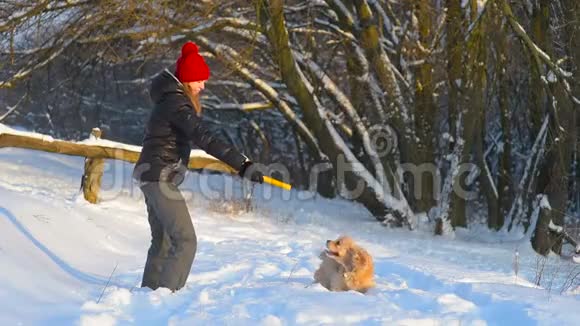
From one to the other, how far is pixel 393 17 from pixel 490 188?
3.63 metres

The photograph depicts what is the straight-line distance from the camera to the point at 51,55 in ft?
38.6

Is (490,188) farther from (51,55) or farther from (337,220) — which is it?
(51,55)

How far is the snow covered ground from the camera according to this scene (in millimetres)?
4199

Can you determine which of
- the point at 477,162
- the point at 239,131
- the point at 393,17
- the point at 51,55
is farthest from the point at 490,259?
the point at 239,131

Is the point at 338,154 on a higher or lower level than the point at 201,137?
higher

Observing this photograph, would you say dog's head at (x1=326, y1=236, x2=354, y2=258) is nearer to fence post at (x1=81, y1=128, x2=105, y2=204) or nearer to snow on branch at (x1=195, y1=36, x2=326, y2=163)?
fence post at (x1=81, y1=128, x2=105, y2=204)

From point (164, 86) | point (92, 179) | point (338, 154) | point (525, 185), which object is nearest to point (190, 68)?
point (164, 86)

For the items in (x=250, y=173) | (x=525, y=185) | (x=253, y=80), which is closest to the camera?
(x=250, y=173)

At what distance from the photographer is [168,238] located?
192 inches

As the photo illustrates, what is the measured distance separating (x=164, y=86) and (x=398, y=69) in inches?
301

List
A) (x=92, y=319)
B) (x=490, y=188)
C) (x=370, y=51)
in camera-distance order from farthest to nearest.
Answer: (x=490, y=188)
(x=370, y=51)
(x=92, y=319)

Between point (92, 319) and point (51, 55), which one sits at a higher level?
point (51, 55)

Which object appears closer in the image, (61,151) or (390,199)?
(61,151)

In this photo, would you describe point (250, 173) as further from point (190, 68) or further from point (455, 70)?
point (455, 70)
